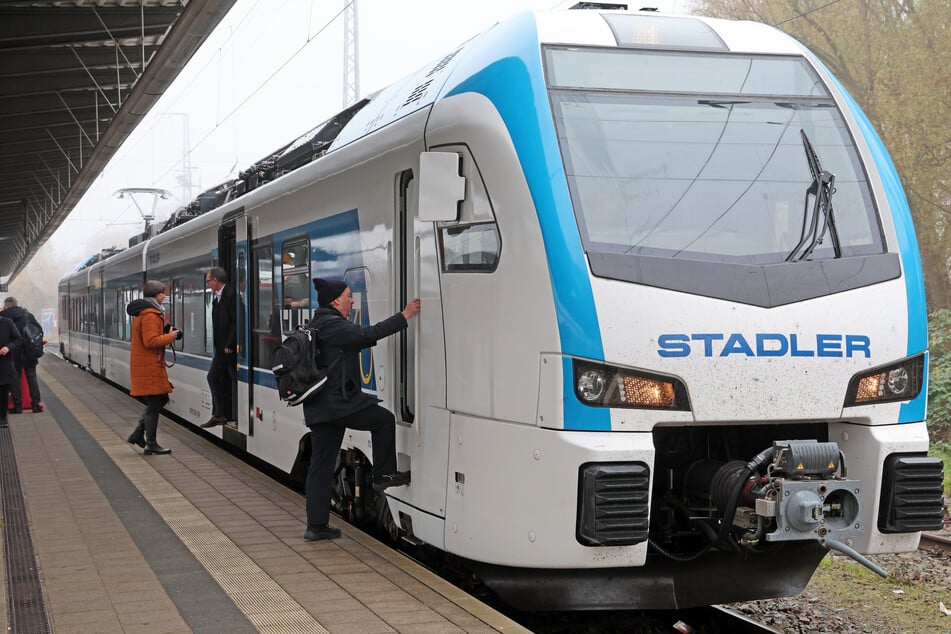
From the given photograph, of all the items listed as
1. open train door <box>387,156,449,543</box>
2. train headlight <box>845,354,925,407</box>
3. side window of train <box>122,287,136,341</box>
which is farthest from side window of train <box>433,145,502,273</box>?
side window of train <box>122,287,136,341</box>

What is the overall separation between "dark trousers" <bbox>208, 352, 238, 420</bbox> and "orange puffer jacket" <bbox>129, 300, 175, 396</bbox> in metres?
0.44

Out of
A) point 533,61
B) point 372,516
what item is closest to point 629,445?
point 533,61

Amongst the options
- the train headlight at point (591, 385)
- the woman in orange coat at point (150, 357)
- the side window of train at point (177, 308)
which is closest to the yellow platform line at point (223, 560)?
the woman in orange coat at point (150, 357)

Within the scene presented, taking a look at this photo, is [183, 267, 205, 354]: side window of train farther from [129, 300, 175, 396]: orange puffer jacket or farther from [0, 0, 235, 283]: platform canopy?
[0, 0, 235, 283]: platform canopy

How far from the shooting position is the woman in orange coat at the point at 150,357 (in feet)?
34.5

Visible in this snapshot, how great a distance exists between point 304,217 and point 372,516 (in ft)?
7.46

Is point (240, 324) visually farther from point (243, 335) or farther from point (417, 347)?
point (417, 347)

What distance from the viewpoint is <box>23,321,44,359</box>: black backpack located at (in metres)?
15.2

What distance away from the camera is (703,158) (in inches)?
205

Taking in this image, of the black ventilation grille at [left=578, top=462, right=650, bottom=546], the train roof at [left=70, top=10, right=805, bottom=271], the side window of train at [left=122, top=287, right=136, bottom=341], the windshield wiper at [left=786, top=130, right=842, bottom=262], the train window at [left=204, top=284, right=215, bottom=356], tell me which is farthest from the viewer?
the side window of train at [left=122, top=287, right=136, bottom=341]

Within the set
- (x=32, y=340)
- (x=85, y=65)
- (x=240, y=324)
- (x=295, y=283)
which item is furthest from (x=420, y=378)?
(x=85, y=65)

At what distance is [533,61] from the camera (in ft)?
17.1

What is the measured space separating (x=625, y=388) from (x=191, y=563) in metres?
2.77

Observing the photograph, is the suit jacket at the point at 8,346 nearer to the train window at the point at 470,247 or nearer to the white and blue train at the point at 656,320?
the white and blue train at the point at 656,320
